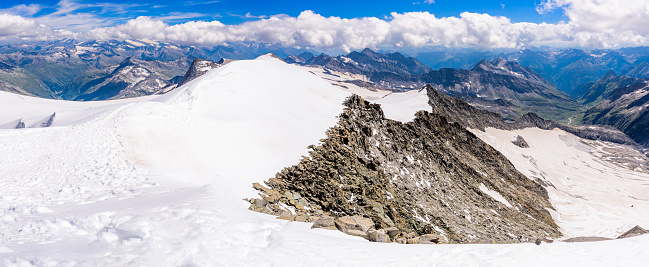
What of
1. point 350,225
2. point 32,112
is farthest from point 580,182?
point 32,112

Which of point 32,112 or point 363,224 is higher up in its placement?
point 32,112

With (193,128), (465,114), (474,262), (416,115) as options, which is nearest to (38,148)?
(193,128)

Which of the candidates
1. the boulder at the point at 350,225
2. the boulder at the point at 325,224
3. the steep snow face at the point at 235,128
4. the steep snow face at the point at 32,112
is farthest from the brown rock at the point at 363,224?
the steep snow face at the point at 32,112

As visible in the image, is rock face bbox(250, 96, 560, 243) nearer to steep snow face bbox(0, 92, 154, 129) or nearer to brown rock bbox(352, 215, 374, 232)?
brown rock bbox(352, 215, 374, 232)

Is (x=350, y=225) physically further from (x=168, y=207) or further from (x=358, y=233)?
(x=168, y=207)

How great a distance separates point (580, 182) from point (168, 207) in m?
143

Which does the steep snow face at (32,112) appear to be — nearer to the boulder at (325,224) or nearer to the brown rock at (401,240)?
the boulder at (325,224)

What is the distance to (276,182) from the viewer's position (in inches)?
872

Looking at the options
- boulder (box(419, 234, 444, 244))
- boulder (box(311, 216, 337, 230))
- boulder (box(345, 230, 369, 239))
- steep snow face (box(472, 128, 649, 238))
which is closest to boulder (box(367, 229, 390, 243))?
boulder (box(345, 230, 369, 239))

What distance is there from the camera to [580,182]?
108438mm

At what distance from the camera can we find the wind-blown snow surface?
9.34 meters

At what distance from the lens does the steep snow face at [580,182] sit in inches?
2709

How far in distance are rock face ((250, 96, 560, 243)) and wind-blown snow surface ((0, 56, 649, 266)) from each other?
2670mm

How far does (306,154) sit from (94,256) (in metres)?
21.3
